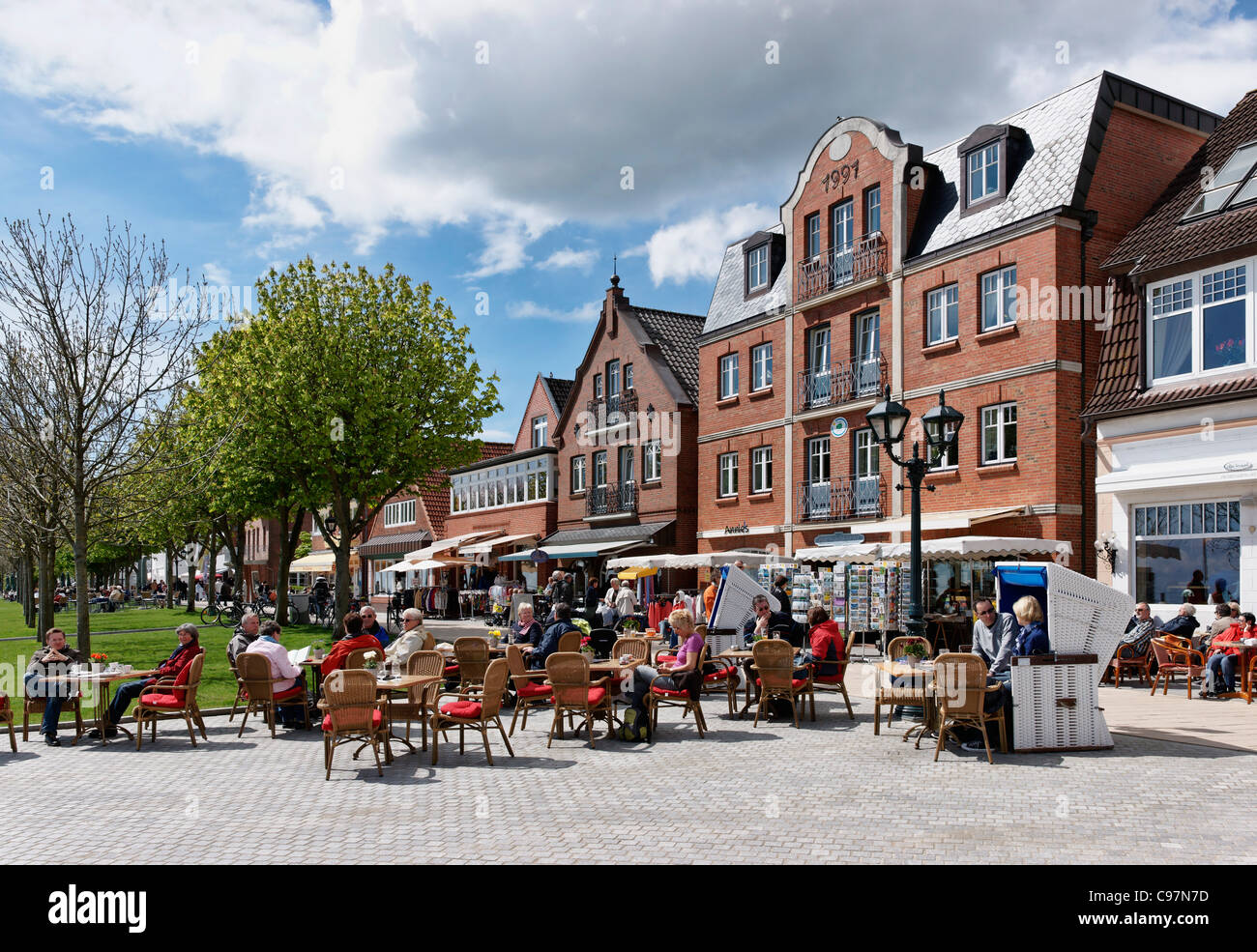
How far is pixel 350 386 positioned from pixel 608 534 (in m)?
13.7

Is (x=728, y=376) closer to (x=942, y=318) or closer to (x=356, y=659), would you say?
(x=942, y=318)

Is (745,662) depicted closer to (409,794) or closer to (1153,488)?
(409,794)

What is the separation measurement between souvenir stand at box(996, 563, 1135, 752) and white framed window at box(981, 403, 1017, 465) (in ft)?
36.7

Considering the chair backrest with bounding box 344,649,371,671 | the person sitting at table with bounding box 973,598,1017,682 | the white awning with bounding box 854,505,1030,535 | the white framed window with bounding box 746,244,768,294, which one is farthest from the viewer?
the white framed window with bounding box 746,244,768,294

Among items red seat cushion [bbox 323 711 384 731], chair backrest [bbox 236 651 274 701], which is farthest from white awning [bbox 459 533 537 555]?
red seat cushion [bbox 323 711 384 731]

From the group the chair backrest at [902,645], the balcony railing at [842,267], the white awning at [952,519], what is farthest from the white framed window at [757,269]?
the chair backrest at [902,645]

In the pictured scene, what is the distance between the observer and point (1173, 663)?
599 inches

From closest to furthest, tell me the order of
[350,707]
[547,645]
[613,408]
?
[350,707]
[547,645]
[613,408]

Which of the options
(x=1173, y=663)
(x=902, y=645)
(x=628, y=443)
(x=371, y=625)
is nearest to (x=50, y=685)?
(x=371, y=625)

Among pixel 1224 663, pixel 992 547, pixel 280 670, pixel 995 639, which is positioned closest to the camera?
pixel 995 639

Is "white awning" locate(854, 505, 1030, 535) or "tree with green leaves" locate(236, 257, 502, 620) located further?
"tree with green leaves" locate(236, 257, 502, 620)

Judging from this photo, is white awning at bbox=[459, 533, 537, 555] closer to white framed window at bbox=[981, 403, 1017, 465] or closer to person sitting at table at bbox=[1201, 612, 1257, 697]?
white framed window at bbox=[981, 403, 1017, 465]

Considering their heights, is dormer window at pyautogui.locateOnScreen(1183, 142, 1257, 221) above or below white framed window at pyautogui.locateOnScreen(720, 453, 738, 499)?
above

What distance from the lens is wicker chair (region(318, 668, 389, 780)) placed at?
9289mm
